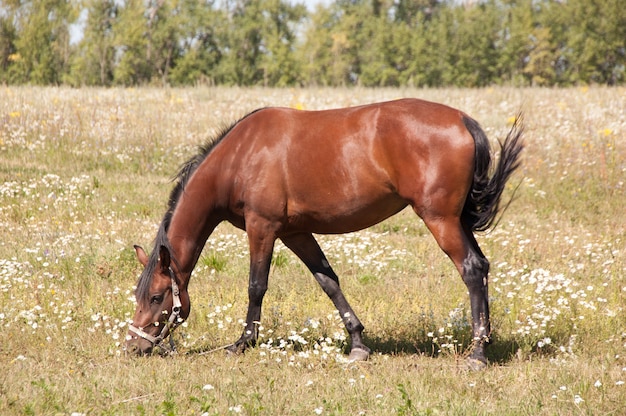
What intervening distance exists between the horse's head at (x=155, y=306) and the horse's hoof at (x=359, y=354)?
147 centimetres

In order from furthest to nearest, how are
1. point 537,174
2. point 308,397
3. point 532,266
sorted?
1. point 537,174
2. point 532,266
3. point 308,397

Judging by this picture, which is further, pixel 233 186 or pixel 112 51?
pixel 112 51

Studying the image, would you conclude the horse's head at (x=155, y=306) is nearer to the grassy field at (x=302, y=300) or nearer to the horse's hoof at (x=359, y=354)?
the grassy field at (x=302, y=300)

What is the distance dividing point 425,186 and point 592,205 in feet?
21.3

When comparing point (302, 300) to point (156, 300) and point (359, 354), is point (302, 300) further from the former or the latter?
point (156, 300)

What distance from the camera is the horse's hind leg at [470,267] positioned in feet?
17.7

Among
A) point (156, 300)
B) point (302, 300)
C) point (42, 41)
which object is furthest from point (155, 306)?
point (42, 41)

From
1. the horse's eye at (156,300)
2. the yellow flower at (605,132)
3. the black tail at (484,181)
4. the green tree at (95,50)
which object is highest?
the black tail at (484,181)

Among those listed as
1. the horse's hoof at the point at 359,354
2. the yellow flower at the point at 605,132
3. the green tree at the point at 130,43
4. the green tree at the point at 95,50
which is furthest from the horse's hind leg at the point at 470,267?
the green tree at the point at 95,50

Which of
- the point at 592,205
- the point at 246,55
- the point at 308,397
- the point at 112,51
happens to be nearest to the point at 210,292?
the point at 308,397

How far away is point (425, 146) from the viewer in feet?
17.9

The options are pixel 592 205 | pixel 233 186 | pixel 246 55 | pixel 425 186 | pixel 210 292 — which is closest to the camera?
pixel 425 186

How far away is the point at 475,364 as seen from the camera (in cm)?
541

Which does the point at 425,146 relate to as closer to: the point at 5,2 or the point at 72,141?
the point at 72,141
